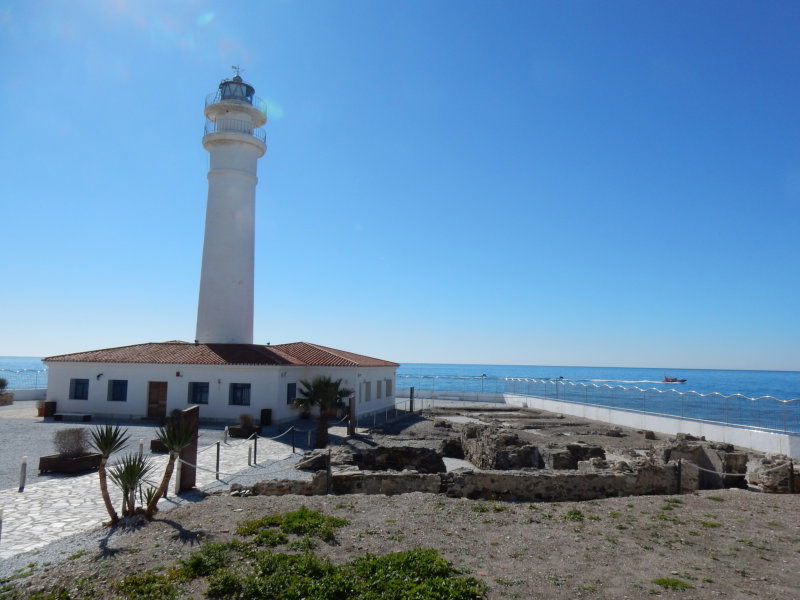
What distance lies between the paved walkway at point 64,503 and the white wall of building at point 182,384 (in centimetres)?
975


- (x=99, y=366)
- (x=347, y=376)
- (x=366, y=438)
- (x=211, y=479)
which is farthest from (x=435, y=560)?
(x=99, y=366)

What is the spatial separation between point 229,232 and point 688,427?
27.4 metres

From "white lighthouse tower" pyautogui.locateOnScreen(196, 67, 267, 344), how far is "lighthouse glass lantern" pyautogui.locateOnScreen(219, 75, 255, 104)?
99 centimetres

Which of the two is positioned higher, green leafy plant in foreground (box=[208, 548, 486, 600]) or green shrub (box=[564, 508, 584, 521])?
green leafy plant in foreground (box=[208, 548, 486, 600])

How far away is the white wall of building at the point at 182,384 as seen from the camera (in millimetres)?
27016

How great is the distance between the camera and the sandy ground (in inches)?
280

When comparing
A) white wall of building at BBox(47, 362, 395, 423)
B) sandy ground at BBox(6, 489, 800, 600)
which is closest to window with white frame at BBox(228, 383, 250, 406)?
white wall of building at BBox(47, 362, 395, 423)

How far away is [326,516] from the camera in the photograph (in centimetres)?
965

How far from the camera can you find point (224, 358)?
2798cm

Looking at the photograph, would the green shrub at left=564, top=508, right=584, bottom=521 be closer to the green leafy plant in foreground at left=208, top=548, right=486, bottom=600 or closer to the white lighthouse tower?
the green leafy plant in foreground at left=208, top=548, right=486, bottom=600

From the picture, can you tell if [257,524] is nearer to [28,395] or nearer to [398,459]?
[398,459]

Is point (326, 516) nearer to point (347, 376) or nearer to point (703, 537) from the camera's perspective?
point (703, 537)

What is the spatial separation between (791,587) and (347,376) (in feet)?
80.6

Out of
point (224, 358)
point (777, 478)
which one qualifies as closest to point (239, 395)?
point (224, 358)
